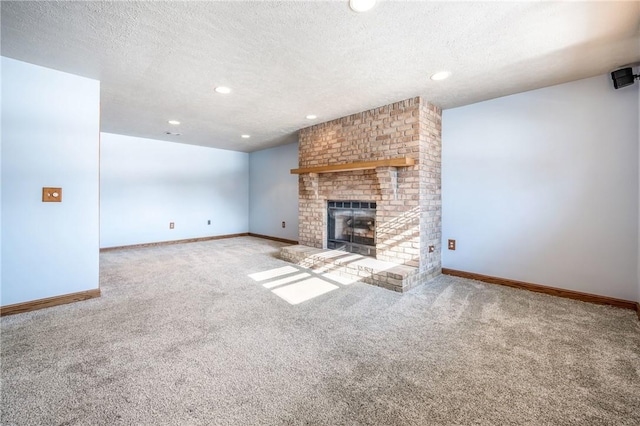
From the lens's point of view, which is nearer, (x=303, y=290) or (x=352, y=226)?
(x=303, y=290)

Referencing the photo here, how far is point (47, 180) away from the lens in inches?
101

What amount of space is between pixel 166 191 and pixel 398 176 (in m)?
4.90

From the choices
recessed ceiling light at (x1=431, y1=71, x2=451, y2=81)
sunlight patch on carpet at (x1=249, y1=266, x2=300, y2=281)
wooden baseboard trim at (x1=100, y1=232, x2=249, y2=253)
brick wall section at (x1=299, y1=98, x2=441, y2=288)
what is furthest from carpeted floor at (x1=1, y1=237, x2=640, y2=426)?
wooden baseboard trim at (x1=100, y1=232, x2=249, y2=253)

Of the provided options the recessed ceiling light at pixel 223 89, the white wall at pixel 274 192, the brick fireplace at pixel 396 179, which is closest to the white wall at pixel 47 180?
the recessed ceiling light at pixel 223 89

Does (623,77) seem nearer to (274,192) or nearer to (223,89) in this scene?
(223,89)

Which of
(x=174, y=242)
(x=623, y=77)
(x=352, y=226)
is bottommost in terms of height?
(x=174, y=242)

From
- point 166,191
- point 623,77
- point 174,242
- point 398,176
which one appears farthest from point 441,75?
point 174,242

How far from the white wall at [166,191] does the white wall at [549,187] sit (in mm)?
5043

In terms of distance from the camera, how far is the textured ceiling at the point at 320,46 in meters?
1.76

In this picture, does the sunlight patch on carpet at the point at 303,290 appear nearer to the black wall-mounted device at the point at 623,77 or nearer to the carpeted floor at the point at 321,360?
the carpeted floor at the point at 321,360

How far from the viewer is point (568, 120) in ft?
9.18

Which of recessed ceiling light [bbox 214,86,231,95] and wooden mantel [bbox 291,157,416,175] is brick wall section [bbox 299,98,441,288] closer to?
wooden mantel [bbox 291,157,416,175]

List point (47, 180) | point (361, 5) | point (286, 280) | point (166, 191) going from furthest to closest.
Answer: point (166, 191) → point (286, 280) → point (47, 180) → point (361, 5)

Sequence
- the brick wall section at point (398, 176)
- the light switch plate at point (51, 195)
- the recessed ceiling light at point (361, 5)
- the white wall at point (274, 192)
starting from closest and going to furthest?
the recessed ceiling light at point (361, 5) < the light switch plate at point (51, 195) < the brick wall section at point (398, 176) < the white wall at point (274, 192)
